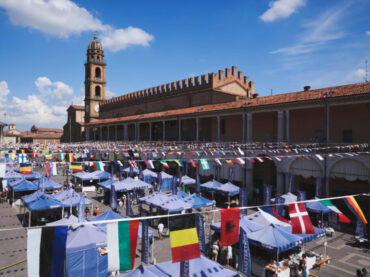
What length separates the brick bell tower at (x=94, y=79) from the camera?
70.6 meters

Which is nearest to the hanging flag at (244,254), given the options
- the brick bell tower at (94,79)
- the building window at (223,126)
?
the building window at (223,126)

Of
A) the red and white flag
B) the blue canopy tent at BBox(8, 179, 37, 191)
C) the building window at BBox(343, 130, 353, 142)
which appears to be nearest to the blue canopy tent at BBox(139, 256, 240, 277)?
the red and white flag

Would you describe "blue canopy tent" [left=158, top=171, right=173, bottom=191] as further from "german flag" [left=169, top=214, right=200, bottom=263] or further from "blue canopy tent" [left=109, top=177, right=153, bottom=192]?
"german flag" [left=169, top=214, right=200, bottom=263]

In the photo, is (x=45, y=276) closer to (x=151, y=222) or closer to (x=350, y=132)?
(x=151, y=222)

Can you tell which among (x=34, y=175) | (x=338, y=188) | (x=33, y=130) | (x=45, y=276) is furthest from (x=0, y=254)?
(x=33, y=130)

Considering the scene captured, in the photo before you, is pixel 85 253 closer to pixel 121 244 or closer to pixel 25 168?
pixel 121 244

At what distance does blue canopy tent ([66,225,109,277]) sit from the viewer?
10.6 metres

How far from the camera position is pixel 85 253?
10750 millimetres

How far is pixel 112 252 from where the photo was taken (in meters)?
6.49

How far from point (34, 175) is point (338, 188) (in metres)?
29.5

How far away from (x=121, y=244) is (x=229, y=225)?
3108mm

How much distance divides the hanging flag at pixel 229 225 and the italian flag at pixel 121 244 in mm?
2551

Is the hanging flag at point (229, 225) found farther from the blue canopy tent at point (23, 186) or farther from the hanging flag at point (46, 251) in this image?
the blue canopy tent at point (23, 186)

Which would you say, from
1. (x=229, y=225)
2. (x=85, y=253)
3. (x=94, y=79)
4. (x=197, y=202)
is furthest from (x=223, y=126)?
(x=94, y=79)
